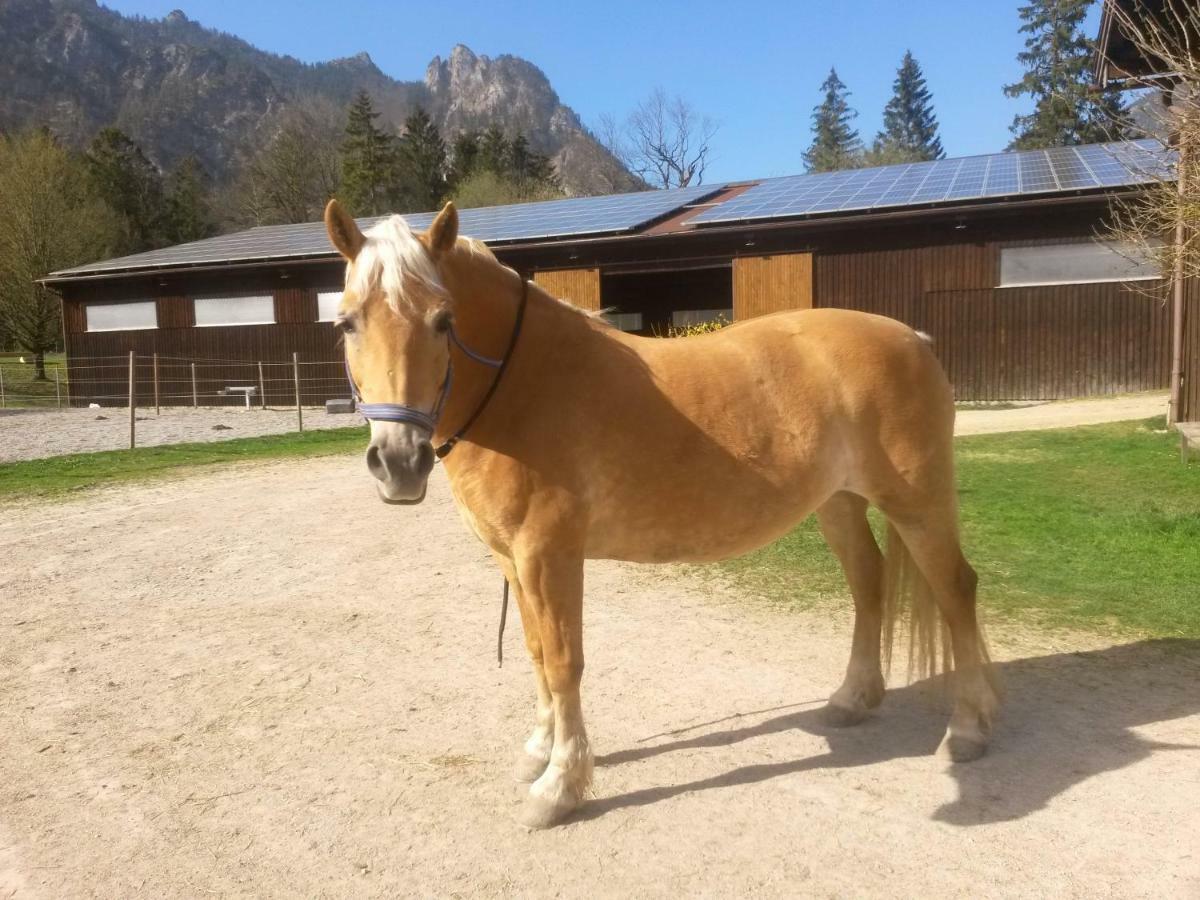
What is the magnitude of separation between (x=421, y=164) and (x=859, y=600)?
5550 centimetres

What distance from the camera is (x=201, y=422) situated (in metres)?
18.0

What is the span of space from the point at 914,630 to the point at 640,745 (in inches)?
49.8

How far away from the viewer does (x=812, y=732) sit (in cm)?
335

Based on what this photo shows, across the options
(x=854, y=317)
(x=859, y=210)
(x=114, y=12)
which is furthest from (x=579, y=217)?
(x=114, y=12)

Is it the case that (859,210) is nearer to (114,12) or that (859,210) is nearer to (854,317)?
(854,317)

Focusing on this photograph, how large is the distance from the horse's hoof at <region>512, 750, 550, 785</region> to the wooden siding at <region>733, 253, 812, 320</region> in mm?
14505

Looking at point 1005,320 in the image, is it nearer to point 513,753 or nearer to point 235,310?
point 513,753

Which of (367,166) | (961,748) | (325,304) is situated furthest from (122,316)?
(367,166)

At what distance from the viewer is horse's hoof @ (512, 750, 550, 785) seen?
2.97 meters

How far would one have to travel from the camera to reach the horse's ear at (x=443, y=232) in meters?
2.37

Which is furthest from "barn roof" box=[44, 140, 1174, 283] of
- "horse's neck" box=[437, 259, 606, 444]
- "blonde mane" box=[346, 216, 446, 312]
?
"blonde mane" box=[346, 216, 446, 312]

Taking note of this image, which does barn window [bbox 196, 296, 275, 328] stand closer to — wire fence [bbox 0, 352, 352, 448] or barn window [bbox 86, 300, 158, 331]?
wire fence [bbox 0, 352, 352, 448]

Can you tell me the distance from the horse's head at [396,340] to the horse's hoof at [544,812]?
118 centimetres

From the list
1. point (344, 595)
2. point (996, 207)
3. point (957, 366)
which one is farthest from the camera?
point (957, 366)
